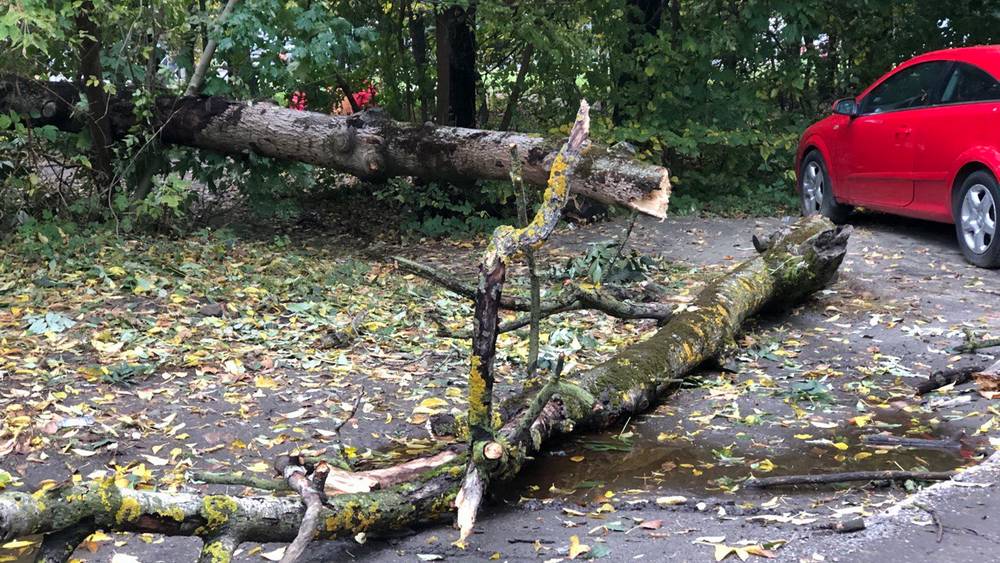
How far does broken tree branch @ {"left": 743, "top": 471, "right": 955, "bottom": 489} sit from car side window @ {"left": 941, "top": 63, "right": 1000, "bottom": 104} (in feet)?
15.3

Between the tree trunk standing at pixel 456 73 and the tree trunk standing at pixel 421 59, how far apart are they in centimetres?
33

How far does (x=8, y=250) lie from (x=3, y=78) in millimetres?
2224

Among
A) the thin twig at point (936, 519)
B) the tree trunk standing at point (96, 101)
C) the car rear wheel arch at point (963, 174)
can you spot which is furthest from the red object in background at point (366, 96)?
the thin twig at point (936, 519)

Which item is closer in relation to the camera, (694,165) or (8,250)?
(8,250)

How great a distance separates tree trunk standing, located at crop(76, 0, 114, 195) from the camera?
8.62 meters

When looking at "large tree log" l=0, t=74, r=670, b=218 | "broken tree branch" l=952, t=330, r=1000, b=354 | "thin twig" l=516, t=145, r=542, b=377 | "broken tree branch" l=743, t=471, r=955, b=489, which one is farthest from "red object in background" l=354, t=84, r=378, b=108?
"broken tree branch" l=743, t=471, r=955, b=489

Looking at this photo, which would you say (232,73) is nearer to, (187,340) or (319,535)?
(187,340)

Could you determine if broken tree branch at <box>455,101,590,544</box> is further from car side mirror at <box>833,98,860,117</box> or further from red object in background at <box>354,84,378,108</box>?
red object in background at <box>354,84,378,108</box>

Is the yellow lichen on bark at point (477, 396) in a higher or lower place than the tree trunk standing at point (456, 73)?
lower

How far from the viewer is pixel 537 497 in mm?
4180

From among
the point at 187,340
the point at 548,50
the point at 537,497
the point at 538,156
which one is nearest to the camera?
the point at 537,497

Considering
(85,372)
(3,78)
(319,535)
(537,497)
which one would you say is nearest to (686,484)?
(537,497)

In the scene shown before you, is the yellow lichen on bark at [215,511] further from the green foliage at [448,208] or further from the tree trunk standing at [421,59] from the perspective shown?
the tree trunk standing at [421,59]

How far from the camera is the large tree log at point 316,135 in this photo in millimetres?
8938
